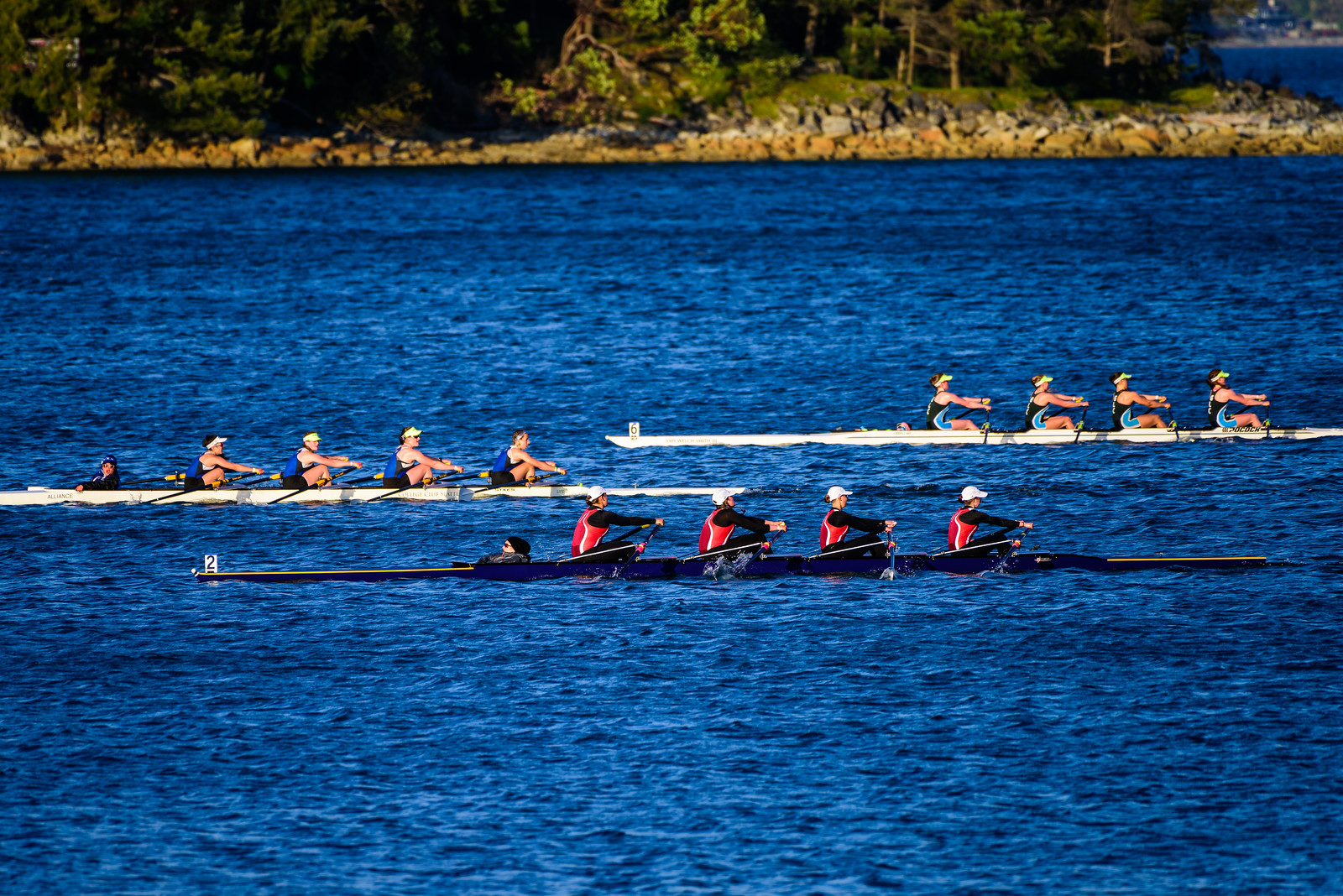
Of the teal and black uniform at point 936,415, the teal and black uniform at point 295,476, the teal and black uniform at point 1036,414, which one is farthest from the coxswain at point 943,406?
the teal and black uniform at point 295,476

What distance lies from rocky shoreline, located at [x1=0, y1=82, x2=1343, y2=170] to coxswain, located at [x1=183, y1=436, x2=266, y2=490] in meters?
83.2

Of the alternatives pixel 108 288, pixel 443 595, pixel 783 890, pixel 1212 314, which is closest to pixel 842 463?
pixel 443 595

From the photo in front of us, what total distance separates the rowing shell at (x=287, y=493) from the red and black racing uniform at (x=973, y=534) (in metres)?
7.15

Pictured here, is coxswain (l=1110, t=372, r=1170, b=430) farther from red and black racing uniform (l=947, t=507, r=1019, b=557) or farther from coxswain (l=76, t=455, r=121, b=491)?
coxswain (l=76, t=455, r=121, b=491)

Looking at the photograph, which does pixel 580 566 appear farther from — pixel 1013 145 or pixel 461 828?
pixel 1013 145

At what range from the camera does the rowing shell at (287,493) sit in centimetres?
3462

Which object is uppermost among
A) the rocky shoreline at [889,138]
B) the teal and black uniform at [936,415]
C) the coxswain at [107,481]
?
the rocky shoreline at [889,138]

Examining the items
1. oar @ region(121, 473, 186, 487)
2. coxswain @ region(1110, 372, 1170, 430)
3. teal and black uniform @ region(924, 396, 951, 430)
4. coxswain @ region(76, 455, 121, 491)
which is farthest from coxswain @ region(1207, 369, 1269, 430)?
coxswain @ region(76, 455, 121, 491)

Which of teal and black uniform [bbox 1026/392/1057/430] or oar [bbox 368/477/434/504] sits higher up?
Answer: teal and black uniform [bbox 1026/392/1057/430]

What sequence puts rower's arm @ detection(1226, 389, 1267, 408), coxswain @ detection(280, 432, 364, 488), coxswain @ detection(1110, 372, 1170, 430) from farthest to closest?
coxswain @ detection(1110, 372, 1170, 430), rower's arm @ detection(1226, 389, 1267, 408), coxswain @ detection(280, 432, 364, 488)

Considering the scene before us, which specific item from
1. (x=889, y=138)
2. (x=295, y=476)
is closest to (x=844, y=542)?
(x=295, y=476)

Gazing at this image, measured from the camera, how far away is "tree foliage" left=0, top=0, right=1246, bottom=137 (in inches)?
Answer: 4055

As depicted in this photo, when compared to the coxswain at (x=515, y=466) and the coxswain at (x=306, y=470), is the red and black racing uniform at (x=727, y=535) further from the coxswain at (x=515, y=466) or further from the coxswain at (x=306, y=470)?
the coxswain at (x=306, y=470)

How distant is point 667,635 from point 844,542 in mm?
4745
